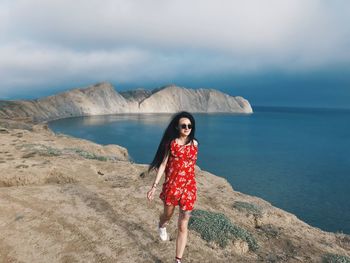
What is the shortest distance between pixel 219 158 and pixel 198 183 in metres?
61.3

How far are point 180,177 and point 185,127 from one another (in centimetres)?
126

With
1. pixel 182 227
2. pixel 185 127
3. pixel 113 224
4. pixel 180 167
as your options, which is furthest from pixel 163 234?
pixel 185 127

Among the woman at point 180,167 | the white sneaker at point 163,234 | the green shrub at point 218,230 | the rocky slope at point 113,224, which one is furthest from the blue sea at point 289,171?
the woman at point 180,167

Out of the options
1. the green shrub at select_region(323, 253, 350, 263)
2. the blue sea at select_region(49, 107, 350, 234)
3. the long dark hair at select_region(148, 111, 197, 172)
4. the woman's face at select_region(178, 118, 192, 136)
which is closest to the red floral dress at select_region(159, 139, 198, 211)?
the long dark hair at select_region(148, 111, 197, 172)

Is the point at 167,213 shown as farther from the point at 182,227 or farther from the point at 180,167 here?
the point at 180,167

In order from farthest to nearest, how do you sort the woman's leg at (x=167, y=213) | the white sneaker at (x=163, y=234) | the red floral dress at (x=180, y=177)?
the white sneaker at (x=163, y=234) < the woman's leg at (x=167, y=213) < the red floral dress at (x=180, y=177)

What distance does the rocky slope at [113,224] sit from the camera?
935 cm

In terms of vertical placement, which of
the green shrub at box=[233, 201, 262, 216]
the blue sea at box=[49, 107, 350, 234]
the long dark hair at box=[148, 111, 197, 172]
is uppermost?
the long dark hair at box=[148, 111, 197, 172]

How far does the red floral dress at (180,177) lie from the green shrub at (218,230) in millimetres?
3362

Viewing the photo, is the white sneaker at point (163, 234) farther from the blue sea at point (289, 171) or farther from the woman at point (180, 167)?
the blue sea at point (289, 171)

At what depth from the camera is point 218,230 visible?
A: 37.0 ft

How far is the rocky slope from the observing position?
9.35 metres

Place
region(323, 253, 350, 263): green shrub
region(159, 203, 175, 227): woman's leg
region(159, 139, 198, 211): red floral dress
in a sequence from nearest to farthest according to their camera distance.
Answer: region(159, 139, 198, 211): red floral dress < region(159, 203, 175, 227): woman's leg < region(323, 253, 350, 263): green shrub

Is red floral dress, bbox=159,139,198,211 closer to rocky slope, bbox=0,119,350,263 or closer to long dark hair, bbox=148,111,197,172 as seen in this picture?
long dark hair, bbox=148,111,197,172
